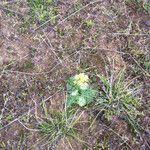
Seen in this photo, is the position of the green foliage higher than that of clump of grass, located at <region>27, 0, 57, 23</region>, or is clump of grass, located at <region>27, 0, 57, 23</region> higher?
clump of grass, located at <region>27, 0, 57, 23</region>

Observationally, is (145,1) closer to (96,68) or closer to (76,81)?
(96,68)

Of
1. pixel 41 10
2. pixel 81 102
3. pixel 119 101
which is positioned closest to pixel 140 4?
pixel 41 10

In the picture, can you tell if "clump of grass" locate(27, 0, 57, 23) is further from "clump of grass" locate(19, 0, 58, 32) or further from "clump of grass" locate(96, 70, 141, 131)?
"clump of grass" locate(96, 70, 141, 131)

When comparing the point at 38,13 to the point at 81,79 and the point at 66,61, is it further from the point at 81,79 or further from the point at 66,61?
the point at 81,79

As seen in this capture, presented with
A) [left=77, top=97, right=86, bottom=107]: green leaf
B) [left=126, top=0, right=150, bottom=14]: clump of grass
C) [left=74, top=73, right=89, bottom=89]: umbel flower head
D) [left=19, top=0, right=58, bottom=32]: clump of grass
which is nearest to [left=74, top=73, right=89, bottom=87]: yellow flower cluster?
[left=74, top=73, right=89, bottom=89]: umbel flower head

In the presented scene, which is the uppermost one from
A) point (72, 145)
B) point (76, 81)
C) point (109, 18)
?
point (109, 18)

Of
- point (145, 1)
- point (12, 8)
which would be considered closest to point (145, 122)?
point (145, 1)
